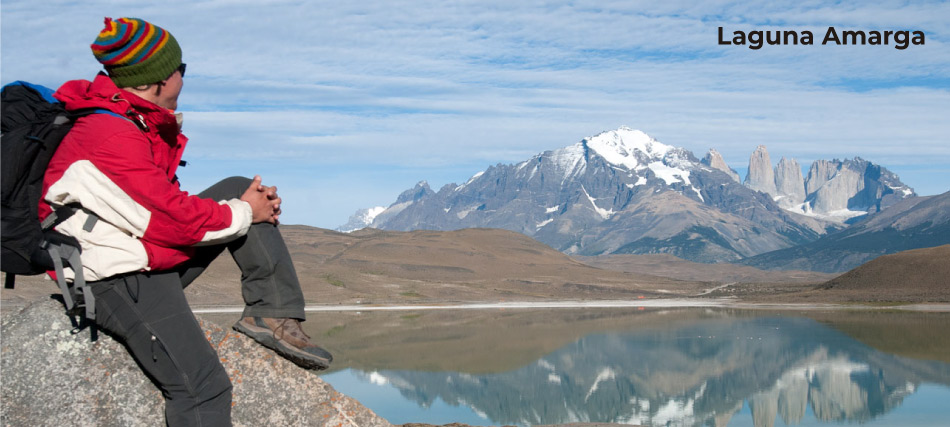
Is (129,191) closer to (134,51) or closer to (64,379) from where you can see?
(134,51)

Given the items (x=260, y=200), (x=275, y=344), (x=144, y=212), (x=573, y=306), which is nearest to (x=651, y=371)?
(x=275, y=344)

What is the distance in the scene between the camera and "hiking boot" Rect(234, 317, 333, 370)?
Result: 208 inches

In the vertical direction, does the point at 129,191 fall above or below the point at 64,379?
above

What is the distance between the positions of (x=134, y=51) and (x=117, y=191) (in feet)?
2.46

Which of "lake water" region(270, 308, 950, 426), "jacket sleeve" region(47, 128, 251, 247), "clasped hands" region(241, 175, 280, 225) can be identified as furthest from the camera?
"lake water" region(270, 308, 950, 426)

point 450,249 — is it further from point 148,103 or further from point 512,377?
point 148,103

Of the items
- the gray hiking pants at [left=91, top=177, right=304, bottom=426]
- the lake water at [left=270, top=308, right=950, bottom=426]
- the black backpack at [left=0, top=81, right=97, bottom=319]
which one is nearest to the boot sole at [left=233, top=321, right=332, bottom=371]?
the gray hiking pants at [left=91, top=177, right=304, bottom=426]

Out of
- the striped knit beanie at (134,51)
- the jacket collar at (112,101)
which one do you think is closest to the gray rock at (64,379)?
the jacket collar at (112,101)

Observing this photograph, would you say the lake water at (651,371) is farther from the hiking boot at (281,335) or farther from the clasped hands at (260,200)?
the clasped hands at (260,200)

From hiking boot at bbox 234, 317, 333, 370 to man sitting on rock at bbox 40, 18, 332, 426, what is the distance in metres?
0.71

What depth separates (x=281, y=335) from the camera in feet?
17.4

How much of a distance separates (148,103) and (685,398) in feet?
86.6

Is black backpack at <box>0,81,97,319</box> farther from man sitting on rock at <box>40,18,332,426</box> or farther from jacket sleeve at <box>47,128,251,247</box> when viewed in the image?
jacket sleeve at <box>47,128,251,247</box>

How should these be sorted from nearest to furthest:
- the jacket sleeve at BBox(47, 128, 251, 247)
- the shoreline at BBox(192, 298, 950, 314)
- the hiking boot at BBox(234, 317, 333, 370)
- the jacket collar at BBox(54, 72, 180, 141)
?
the jacket sleeve at BBox(47, 128, 251, 247), the jacket collar at BBox(54, 72, 180, 141), the hiking boot at BBox(234, 317, 333, 370), the shoreline at BBox(192, 298, 950, 314)
